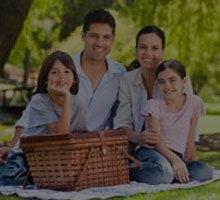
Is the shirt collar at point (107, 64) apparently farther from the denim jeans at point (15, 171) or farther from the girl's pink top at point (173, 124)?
the denim jeans at point (15, 171)

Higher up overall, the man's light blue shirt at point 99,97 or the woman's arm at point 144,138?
the man's light blue shirt at point 99,97

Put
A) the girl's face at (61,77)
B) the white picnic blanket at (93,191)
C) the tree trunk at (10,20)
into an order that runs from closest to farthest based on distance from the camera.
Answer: the white picnic blanket at (93,191), the girl's face at (61,77), the tree trunk at (10,20)

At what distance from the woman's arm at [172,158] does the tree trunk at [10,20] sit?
5.11 meters

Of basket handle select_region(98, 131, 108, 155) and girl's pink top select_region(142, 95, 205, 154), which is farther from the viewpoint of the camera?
girl's pink top select_region(142, 95, 205, 154)

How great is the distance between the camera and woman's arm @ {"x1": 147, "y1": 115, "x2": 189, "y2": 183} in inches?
226

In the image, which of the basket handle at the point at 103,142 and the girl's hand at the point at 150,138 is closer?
the basket handle at the point at 103,142

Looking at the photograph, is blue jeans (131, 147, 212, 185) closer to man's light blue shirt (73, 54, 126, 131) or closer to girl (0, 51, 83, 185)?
man's light blue shirt (73, 54, 126, 131)

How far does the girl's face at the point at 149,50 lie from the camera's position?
602 cm

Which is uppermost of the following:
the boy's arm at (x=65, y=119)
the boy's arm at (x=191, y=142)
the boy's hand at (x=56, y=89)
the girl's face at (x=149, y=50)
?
the girl's face at (x=149, y=50)

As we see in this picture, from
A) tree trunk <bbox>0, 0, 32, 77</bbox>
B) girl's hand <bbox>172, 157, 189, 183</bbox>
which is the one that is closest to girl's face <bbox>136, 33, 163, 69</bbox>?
girl's hand <bbox>172, 157, 189, 183</bbox>

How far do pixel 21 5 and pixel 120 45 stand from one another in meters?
11.5

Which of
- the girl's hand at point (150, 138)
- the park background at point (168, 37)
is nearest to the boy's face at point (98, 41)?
the girl's hand at point (150, 138)

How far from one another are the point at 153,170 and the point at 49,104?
3.15 feet

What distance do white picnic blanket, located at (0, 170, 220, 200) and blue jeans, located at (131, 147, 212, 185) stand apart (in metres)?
0.09
